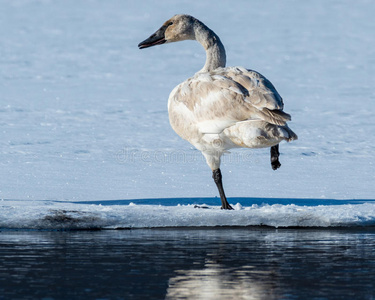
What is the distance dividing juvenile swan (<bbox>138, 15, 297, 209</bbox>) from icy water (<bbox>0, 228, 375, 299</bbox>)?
1.84 metres

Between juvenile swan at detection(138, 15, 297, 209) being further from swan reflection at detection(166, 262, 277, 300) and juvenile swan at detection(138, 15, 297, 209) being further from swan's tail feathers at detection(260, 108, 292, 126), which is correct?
swan reflection at detection(166, 262, 277, 300)

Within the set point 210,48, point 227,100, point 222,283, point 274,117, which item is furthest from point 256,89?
point 222,283

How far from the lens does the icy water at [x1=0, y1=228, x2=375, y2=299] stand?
12.9ft

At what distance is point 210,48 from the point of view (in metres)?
10.4

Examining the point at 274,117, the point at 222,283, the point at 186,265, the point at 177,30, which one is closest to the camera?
the point at 222,283

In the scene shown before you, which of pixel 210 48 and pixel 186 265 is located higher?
pixel 210 48

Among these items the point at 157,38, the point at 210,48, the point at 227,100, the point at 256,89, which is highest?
the point at 157,38

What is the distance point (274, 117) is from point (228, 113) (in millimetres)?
614

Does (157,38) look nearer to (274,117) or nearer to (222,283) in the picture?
(274,117)

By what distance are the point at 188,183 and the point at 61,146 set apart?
605 cm

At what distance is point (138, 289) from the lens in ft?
13.1

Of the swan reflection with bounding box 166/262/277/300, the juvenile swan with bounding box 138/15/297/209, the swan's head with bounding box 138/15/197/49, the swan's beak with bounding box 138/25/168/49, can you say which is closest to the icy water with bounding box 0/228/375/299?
the swan reflection with bounding box 166/262/277/300

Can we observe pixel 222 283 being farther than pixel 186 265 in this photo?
No

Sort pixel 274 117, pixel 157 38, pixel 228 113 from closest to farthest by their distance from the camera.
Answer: pixel 274 117 < pixel 228 113 < pixel 157 38
